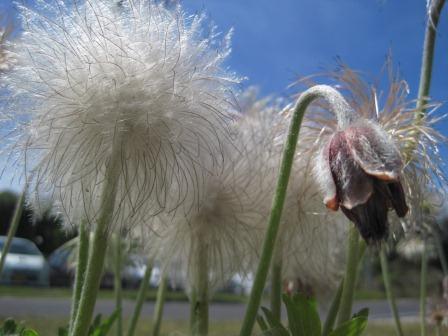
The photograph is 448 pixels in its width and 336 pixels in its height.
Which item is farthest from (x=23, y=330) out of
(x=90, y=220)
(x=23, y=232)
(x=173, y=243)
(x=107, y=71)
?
(x=23, y=232)

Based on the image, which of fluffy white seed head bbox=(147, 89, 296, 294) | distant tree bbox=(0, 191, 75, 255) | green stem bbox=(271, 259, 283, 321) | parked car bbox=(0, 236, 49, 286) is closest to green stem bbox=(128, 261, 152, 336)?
fluffy white seed head bbox=(147, 89, 296, 294)

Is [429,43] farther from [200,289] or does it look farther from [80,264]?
[80,264]

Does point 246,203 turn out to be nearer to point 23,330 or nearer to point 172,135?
point 172,135

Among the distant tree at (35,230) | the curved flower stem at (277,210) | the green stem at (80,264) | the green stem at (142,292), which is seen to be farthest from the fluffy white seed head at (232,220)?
the distant tree at (35,230)

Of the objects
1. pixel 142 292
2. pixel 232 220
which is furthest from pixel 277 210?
pixel 142 292

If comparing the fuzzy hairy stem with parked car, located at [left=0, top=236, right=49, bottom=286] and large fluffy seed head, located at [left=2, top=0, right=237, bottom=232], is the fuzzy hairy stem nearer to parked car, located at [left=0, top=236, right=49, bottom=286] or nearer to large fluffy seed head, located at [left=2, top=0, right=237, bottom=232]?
large fluffy seed head, located at [left=2, top=0, right=237, bottom=232]

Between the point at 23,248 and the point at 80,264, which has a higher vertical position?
the point at 23,248
